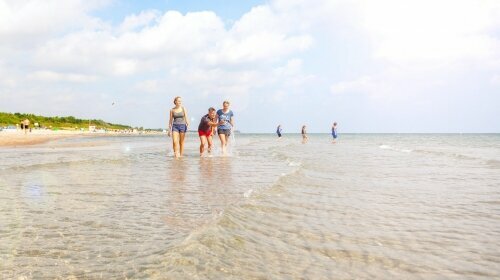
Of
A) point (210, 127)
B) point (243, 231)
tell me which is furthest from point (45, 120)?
point (243, 231)

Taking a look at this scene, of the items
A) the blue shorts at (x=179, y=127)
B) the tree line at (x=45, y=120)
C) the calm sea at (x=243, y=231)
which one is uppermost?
the tree line at (x=45, y=120)

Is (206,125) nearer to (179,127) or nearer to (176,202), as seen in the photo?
(179,127)

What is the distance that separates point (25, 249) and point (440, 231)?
4.41 meters

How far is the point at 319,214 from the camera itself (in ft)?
18.5

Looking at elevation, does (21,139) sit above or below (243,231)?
above

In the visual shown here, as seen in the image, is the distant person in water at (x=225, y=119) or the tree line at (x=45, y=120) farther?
the tree line at (x=45, y=120)

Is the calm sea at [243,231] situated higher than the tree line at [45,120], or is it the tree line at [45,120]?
the tree line at [45,120]

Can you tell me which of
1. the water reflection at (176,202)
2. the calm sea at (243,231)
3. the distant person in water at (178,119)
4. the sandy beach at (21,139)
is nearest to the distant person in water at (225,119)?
the distant person in water at (178,119)

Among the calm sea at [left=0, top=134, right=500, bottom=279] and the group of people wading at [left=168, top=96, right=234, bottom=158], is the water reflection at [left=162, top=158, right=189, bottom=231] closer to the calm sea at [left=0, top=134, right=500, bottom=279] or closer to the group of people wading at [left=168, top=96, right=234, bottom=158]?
the calm sea at [left=0, top=134, right=500, bottom=279]

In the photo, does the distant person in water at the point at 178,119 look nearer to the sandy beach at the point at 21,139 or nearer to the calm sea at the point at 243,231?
the calm sea at the point at 243,231

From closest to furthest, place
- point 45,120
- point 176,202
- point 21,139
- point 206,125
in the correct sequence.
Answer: point 176,202, point 206,125, point 21,139, point 45,120

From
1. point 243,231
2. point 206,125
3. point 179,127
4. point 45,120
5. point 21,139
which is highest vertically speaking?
point 45,120

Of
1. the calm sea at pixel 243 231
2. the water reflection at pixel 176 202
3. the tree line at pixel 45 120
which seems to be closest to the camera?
the calm sea at pixel 243 231

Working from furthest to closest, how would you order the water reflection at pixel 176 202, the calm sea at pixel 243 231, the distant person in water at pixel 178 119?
the distant person in water at pixel 178 119, the water reflection at pixel 176 202, the calm sea at pixel 243 231
